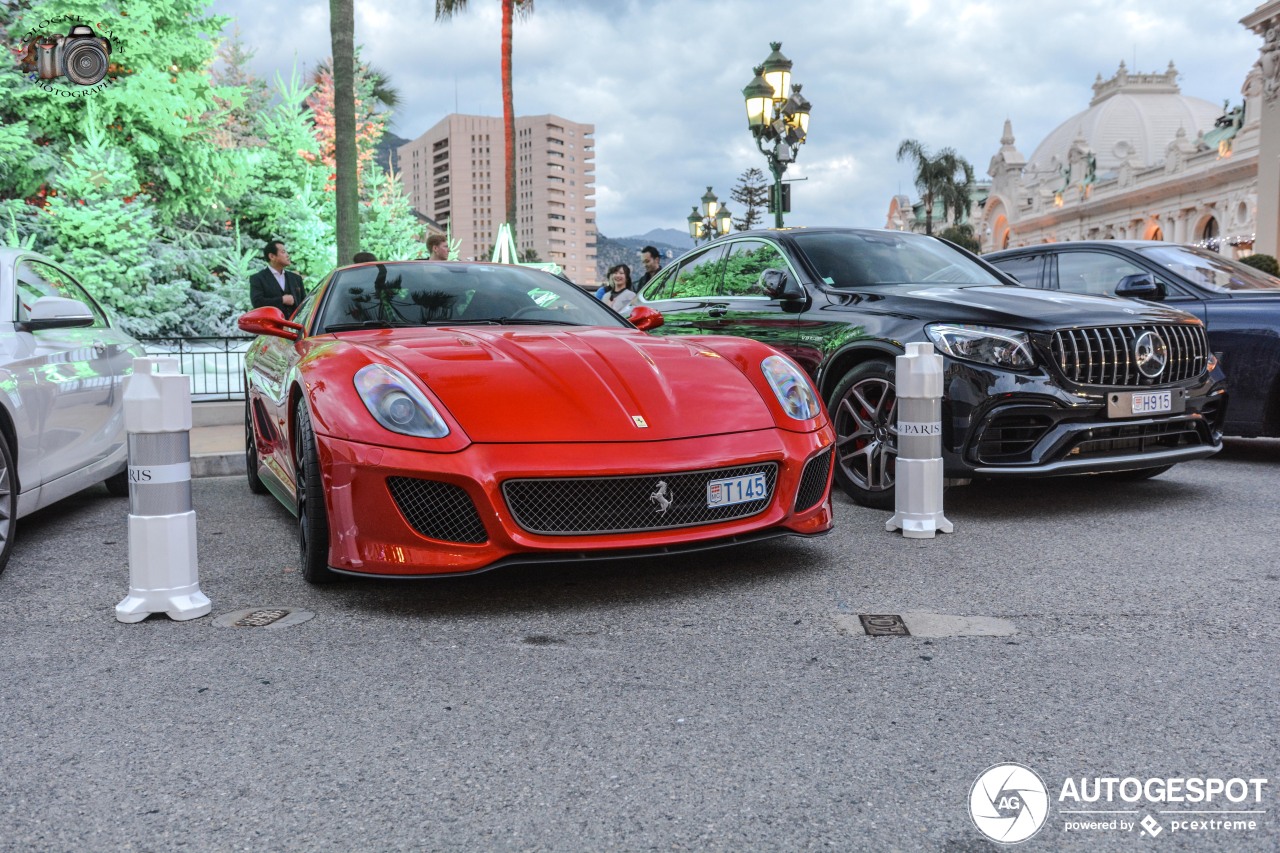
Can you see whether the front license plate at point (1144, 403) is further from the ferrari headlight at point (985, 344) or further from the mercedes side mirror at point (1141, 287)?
the mercedes side mirror at point (1141, 287)

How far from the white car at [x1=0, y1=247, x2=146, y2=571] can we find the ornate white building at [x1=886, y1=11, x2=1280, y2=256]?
3500 centimetres

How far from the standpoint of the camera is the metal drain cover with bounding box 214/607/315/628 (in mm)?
3527

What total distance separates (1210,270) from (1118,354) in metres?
2.69

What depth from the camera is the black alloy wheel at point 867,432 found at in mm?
5352

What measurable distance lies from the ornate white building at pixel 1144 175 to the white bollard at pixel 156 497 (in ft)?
118

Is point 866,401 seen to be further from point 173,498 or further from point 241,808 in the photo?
point 241,808

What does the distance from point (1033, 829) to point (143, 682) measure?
7.73ft

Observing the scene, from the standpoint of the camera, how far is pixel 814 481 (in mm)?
4059

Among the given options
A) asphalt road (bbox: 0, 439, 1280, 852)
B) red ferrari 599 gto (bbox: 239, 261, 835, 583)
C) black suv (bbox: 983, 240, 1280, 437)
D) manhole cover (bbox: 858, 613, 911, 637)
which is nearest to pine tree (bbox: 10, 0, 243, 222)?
black suv (bbox: 983, 240, 1280, 437)

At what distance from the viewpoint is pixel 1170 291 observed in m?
7.15

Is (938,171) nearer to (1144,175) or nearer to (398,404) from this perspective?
(1144,175)

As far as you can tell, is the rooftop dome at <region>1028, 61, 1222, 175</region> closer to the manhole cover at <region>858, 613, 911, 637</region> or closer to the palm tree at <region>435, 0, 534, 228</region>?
the palm tree at <region>435, 0, 534, 228</region>

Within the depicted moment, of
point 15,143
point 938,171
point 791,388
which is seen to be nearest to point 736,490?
point 791,388

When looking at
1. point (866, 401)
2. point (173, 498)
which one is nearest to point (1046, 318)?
point (866, 401)
